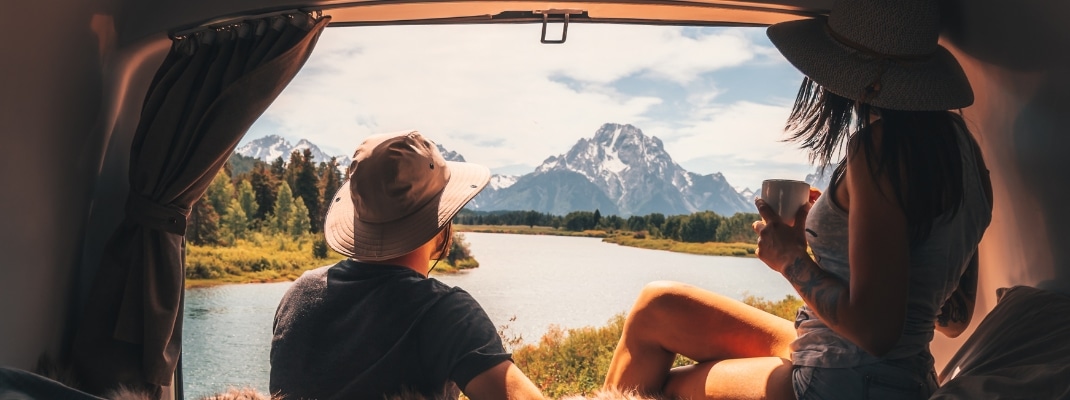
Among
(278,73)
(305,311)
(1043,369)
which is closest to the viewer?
(1043,369)

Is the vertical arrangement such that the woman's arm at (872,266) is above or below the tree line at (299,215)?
above

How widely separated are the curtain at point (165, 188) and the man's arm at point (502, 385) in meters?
1.11

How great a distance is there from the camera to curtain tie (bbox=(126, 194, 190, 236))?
2.04 metres

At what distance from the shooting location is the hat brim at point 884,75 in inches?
53.3

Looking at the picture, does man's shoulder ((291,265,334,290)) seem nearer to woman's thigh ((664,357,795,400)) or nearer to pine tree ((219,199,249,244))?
A: woman's thigh ((664,357,795,400))

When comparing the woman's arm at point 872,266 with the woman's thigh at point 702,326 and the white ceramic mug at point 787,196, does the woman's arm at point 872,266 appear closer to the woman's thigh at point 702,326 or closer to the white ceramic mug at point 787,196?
the white ceramic mug at point 787,196

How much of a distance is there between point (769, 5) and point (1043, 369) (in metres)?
1.24

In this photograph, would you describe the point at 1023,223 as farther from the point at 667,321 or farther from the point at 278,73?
the point at 278,73

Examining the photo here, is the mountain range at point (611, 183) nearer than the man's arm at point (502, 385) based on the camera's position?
No


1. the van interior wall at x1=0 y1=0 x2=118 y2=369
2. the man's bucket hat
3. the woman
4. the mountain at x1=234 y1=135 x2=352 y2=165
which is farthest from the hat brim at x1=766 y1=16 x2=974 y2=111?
the mountain at x1=234 y1=135 x2=352 y2=165

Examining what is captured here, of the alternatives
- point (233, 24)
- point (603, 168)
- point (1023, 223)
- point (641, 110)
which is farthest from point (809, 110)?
point (641, 110)

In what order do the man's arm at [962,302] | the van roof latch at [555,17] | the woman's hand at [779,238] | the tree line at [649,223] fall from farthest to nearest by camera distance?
the tree line at [649,223]
the van roof latch at [555,17]
the man's arm at [962,302]
the woman's hand at [779,238]

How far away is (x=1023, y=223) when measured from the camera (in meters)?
1.86

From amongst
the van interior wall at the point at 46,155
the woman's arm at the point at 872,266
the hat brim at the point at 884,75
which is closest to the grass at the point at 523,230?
the van interior wall at the point at 46,155
